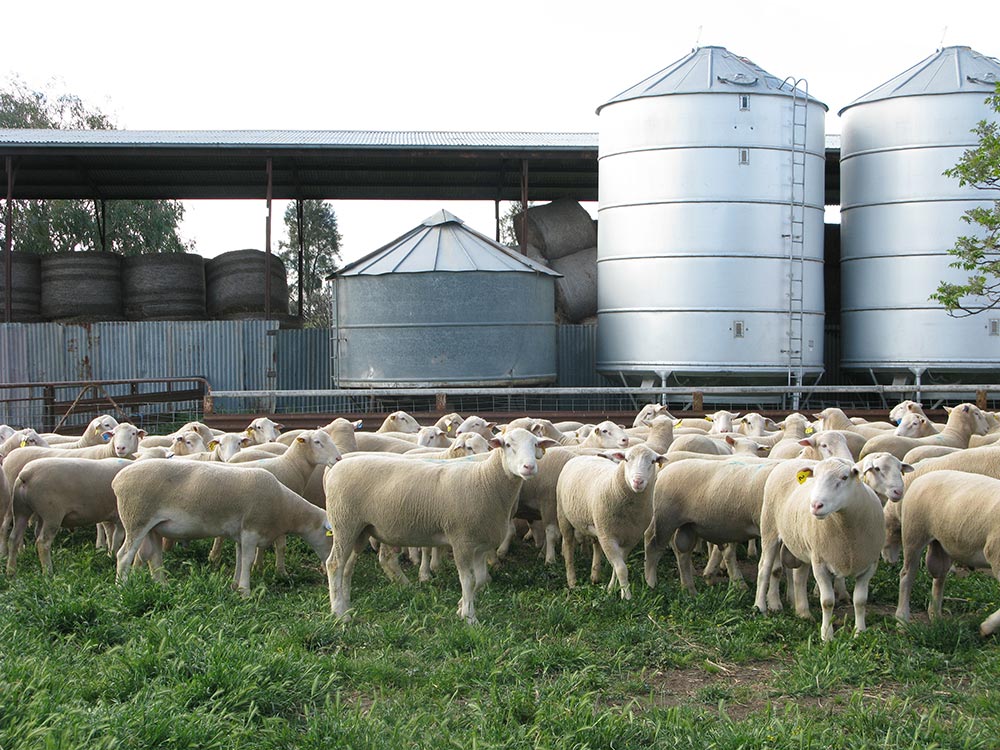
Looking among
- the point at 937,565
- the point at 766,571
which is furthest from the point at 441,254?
the point at 937,565

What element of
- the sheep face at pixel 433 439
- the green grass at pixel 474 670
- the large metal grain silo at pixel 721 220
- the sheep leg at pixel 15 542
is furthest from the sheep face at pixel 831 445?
the large metal grain silo at pixel 721 220

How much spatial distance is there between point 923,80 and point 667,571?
596 inches

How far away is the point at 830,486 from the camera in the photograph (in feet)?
21.8

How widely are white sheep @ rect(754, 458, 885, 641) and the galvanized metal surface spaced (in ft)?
54.9

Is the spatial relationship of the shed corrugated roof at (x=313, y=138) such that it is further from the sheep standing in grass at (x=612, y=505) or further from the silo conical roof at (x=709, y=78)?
the sheep standing in grass at (x=612, y=505)

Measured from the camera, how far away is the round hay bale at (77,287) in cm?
2373

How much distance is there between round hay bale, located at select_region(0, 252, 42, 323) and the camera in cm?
2378

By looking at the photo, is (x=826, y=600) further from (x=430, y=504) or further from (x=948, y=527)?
(x=430, y=504)

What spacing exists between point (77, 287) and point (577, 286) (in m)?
11.8

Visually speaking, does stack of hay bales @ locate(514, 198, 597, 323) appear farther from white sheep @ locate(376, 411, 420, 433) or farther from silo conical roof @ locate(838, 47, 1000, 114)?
white sheep @ locate(376, 411, 420, 433)

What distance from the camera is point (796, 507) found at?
7.31m

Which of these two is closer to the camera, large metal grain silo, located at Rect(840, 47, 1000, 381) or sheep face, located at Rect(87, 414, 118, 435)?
sheep face, located at Rect(87, 414, 118, 435)

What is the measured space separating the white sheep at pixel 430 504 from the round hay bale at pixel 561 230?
58.2 ft

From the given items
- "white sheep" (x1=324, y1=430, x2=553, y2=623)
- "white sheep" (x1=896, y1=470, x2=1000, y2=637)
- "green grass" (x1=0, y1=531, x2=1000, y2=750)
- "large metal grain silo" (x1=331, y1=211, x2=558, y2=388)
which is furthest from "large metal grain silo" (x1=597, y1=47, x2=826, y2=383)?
"white sheep" (x1=324, y1=430, x2=553, y2=623)
